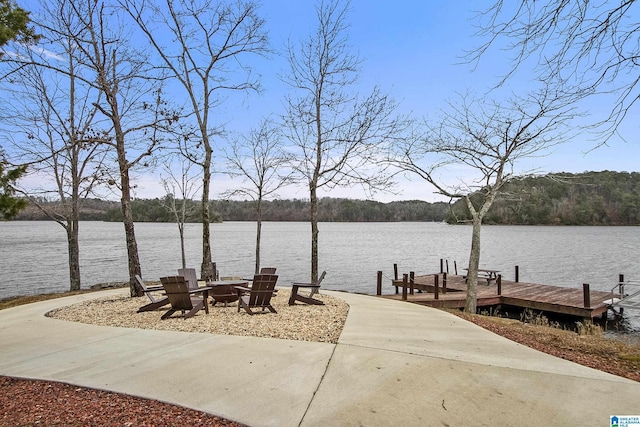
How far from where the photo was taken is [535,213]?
86875mm

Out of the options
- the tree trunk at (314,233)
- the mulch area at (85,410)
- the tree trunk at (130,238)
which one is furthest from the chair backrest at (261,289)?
the tree trunk at (130,238)

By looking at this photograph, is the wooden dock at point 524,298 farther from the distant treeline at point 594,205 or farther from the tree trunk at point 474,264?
the distant treeline at point 594,205

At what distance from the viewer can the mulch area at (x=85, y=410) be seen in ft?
11.7

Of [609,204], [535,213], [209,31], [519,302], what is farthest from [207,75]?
[609,204]

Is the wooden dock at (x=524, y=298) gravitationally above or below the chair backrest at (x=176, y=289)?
below

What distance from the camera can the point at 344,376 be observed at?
4.59 m

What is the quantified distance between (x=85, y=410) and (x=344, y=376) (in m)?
2.59

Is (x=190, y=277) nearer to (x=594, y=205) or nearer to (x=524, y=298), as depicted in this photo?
(x=524, y=298)

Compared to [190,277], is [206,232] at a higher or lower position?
higher

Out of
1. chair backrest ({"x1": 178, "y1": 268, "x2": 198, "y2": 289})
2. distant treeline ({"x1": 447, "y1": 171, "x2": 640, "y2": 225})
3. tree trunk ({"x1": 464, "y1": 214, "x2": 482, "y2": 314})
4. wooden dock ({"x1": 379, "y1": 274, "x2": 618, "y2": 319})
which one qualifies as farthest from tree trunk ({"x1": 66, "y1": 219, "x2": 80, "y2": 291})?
distant treeline ({"x1": 447, "y1": 171, "x2": 640, "y2": 225})

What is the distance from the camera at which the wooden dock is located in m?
15.6

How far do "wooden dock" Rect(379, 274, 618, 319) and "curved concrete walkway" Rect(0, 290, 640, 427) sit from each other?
9.60 metres

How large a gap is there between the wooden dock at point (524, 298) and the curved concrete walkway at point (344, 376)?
960cm

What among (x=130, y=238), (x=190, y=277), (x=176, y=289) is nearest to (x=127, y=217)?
(x=130, y=238)
